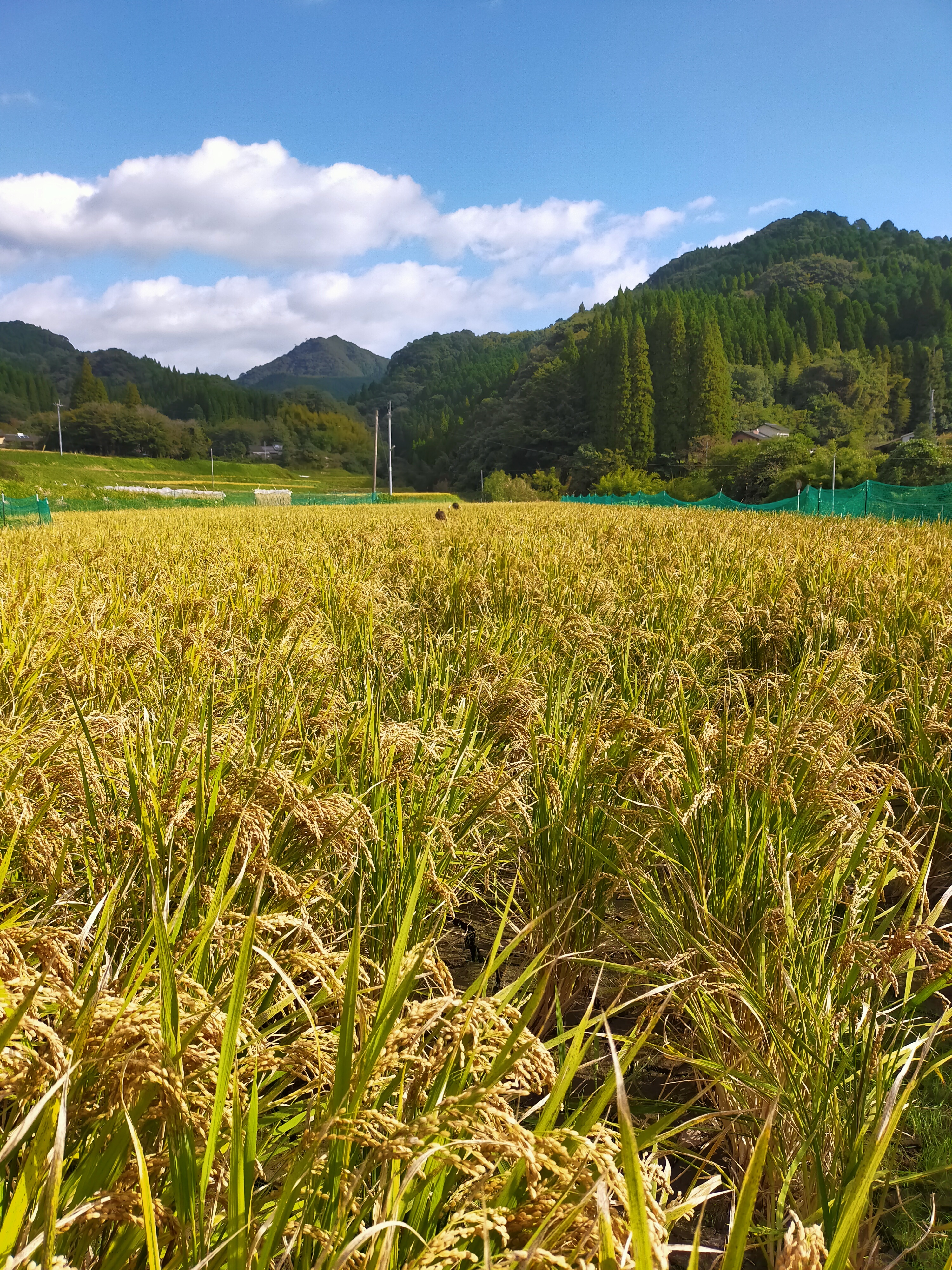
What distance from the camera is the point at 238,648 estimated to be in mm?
2916

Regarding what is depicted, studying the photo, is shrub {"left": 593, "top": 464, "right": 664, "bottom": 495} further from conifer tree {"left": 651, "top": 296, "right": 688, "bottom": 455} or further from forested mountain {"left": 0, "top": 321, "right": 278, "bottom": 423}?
forested mountain {"left": 0, "top": 321, "right": 278, "bottom": 423}

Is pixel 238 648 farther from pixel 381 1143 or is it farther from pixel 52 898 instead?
pixel 381 1143

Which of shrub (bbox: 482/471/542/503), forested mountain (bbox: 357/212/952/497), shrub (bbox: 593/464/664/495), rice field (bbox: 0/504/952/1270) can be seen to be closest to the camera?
rice field (bbox: 0/504/952/1270)

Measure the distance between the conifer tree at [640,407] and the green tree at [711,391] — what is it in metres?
3.74

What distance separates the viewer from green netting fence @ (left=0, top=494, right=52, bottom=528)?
1305 centimetres

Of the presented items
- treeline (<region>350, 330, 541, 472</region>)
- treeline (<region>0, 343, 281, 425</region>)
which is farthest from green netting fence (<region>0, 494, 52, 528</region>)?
treeline (<region>0, 343, 281, 425</region>)

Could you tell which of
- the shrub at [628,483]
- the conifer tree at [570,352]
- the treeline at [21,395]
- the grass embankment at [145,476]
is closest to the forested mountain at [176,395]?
the treeline at [21,395]

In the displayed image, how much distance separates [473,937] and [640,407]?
72.7 meters

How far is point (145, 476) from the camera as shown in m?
74.8

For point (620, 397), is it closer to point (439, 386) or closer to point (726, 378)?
point (726, 378)

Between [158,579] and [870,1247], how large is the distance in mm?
4646

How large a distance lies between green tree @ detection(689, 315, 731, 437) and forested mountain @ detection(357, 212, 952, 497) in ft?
0.41

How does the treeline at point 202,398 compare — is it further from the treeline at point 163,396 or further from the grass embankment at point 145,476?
the grass embankment at point 145,476

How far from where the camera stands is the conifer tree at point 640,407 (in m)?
69.2
